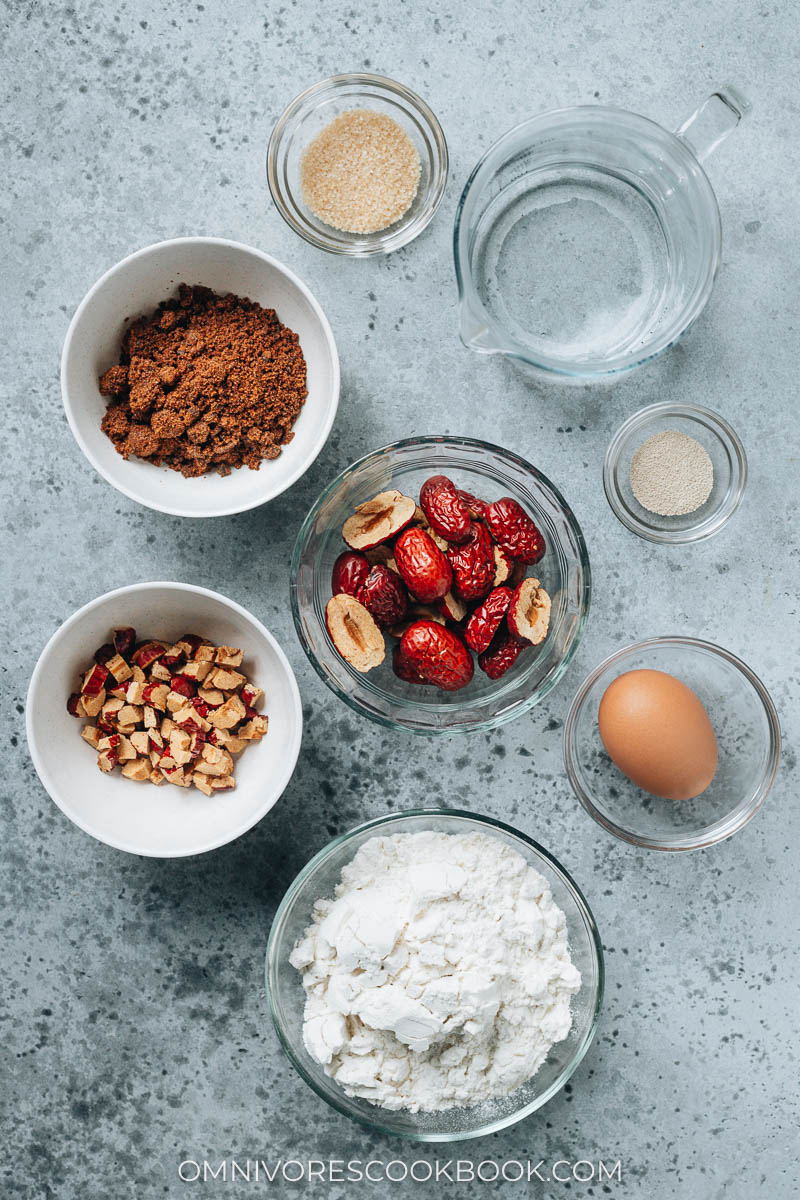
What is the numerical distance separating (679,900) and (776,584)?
0.55 metres

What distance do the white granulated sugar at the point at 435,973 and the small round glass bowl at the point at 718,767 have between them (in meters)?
0.20

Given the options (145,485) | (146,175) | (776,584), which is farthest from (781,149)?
(145,485)

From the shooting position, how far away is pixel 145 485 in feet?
4.25

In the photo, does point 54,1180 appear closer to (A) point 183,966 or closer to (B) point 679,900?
(A) point 183,966

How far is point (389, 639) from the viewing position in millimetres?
1342

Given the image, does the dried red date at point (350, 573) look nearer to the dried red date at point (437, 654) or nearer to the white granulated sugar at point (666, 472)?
the dried red date at point (437, 654)

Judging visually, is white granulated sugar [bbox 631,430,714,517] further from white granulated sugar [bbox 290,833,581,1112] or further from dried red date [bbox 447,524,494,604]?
white granulated sugar [bbox 290,833,581,1112]

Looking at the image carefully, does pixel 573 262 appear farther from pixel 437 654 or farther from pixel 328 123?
pixel 437 654

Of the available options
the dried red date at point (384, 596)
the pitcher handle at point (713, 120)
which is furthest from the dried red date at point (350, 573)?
the pitcher handle at point (713, 120)

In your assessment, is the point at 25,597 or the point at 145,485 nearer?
the point at 145,485

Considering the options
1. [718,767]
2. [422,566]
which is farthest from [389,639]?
[718,767]

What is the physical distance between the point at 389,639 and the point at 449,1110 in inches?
28.9

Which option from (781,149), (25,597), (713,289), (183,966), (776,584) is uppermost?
(781,149)

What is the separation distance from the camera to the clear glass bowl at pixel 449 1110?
1.27 m
